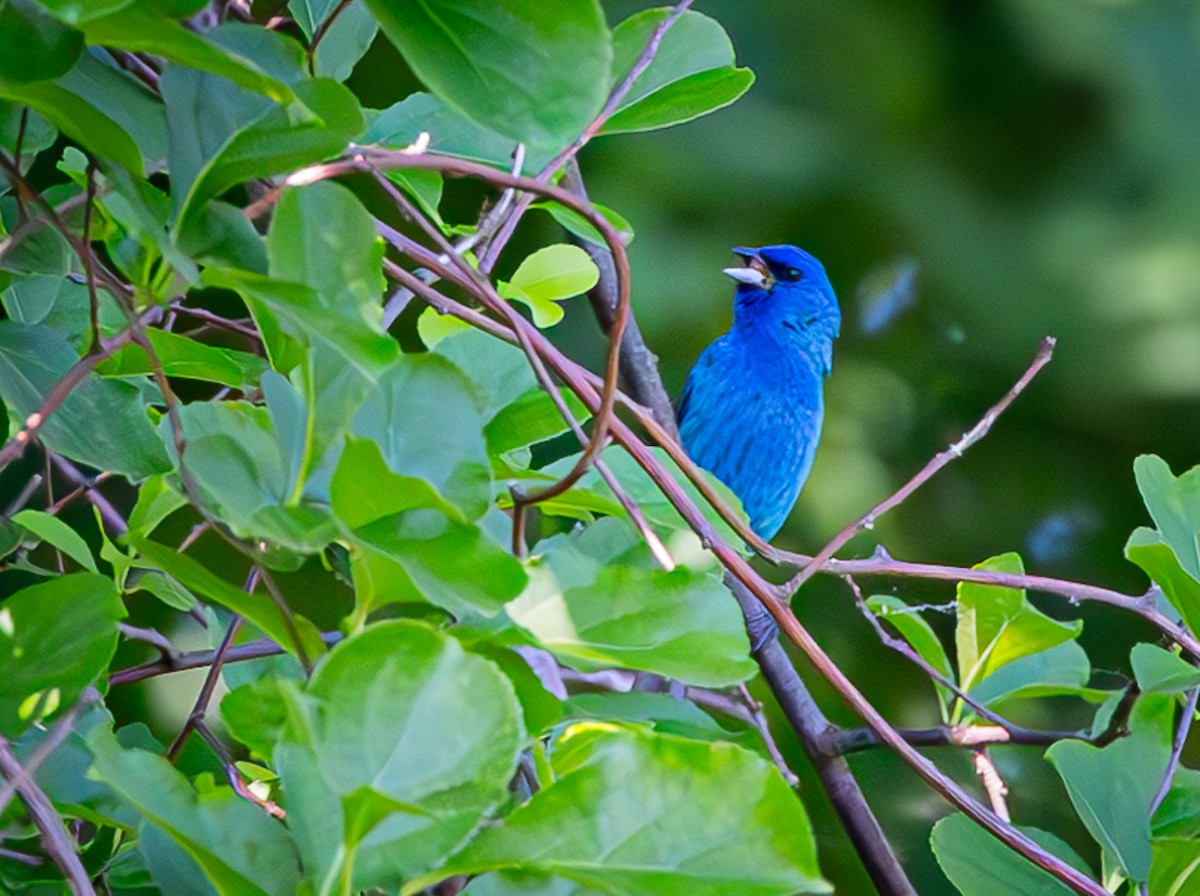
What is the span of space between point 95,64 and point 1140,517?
104 inches

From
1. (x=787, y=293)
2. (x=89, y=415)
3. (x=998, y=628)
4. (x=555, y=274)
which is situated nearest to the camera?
(x=89, y=415)

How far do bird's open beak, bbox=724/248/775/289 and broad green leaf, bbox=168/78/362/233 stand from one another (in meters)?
2.32

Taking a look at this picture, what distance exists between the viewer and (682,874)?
1.46 feet

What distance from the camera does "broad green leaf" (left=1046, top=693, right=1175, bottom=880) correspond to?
0.88 metres

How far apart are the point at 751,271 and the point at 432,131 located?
7.13 feet

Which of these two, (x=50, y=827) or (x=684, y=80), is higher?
(x=684, y=80)

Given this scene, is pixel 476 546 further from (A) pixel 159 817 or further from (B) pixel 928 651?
(B) pixel 928 651

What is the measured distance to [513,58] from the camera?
479 mm

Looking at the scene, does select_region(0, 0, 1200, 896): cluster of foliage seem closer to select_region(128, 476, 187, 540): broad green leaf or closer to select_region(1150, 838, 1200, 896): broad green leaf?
select_region(128, 476, 187, 540): broad green leaf

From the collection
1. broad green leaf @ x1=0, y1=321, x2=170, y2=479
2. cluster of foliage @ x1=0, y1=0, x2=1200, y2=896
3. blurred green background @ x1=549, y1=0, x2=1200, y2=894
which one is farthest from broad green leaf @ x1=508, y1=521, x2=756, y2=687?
blurred green background @ x1=549, y1=0, x2=1200, y2=894

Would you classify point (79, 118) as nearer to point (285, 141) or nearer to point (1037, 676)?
point (285, 141)

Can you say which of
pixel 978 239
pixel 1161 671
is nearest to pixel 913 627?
pixel 1161 671

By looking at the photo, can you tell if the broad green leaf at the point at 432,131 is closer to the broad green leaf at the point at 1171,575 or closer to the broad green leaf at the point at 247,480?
the broad green leaf at the point at 247,480

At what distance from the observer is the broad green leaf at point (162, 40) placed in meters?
0.41
